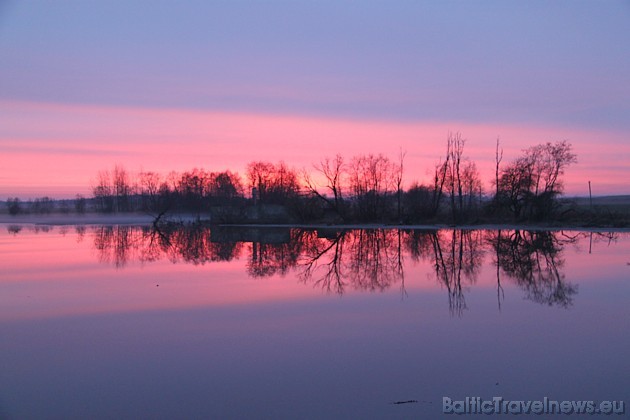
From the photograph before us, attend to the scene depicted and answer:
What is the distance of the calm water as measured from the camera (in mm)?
5906

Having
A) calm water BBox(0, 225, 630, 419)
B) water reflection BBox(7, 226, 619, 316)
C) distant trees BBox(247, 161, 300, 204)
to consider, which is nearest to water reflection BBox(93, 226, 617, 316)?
water reflection BBox(7, 226, 619, 316)

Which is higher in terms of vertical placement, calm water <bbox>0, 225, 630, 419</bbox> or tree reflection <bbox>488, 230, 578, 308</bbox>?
tree reflection <bbox>488, 230, 578, 308</bbox>

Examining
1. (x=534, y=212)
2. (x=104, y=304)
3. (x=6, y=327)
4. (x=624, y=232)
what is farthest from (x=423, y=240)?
(x=6, y=327)

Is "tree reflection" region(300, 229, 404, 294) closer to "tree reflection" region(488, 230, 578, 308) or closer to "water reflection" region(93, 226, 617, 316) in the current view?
"water reflection" region(93, 226, 617, 316)

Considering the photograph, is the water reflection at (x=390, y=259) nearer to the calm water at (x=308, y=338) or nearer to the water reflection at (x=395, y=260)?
the water reflection at (x=395, y=260)

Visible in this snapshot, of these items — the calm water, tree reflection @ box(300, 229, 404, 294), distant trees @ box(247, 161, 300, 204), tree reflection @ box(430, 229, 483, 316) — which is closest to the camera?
the calm water

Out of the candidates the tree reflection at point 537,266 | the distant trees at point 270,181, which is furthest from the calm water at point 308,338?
the distant trees at point 270,181

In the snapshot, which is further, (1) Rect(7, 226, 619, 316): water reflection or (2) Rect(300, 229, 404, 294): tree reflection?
(2) Rect(300, 229, 404, 294): tree reflection

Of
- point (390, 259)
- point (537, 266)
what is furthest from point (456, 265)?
point (390, 259)

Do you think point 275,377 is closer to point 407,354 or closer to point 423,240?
point 407,354

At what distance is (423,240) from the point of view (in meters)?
26.7

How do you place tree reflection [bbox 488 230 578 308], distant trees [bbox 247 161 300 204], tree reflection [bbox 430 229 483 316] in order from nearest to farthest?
tree reflection [bbox 430 229 483 316] → tree reflection [bbox 488 230 578 308] → distant trees [bbox 247 161 300 204]

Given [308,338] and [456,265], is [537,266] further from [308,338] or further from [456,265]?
[308,338]

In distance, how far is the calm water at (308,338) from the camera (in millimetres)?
5906
